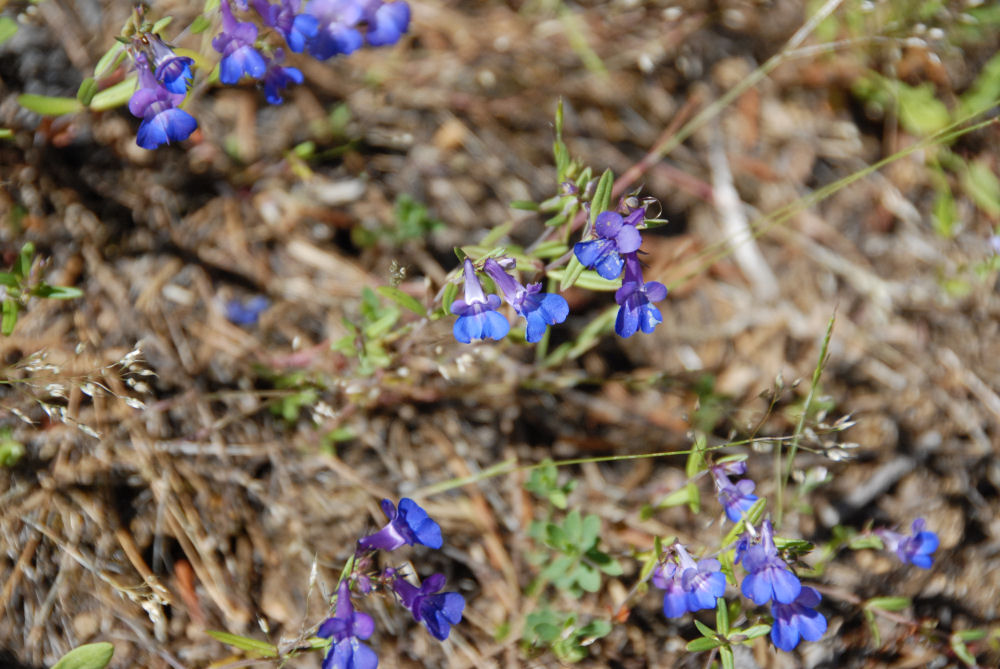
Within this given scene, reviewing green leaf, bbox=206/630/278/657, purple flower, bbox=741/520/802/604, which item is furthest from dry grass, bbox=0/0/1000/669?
purple flower, bbox=741/520/802/604

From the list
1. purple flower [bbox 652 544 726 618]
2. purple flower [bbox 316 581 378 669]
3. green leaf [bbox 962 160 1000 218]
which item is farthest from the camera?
green leaf [bbox 962 160 1000 218]

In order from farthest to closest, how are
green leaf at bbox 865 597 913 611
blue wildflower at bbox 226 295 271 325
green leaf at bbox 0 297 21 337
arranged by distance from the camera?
blue wildflower at bbox 226 295 271 325
green leaf at bbox 865 597 913 611
green leaf at bbox 0 297 21 337

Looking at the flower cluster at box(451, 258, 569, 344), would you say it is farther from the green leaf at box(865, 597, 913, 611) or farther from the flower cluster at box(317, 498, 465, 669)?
the green leaf at box(865, 597, 913, 611)

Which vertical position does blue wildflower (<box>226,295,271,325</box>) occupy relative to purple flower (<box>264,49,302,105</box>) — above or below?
below

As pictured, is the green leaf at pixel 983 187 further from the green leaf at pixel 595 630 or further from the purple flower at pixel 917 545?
the green leaf at pixel 595 630

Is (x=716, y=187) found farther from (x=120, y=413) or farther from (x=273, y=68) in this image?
(x=120, y=413)

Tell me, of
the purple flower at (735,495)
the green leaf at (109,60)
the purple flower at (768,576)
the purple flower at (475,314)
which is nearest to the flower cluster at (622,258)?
the purple flower at (475,314)

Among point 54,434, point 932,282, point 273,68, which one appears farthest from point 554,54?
point 54,434
